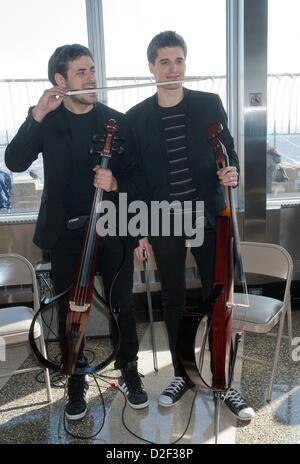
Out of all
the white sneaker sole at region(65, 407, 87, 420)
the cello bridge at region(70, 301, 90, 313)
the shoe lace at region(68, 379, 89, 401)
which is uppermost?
the cello bridge at region(70, 301, 90, 313)

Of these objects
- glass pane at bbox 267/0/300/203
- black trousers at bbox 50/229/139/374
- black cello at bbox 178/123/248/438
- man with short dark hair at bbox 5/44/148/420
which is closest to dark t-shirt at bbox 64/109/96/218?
man with short dark hair at bbox 5/44/148/420

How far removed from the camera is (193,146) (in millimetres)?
1651

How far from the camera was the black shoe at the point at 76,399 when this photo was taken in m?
1.81

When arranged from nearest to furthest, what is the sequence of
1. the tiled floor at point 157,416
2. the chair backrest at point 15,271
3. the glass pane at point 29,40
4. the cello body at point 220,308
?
the cello body at point 220,308, the tiled floor at point 157,416, the chair backrest at point 15,271, the glass pane at point 29,40

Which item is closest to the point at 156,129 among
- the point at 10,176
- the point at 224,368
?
the point at 224,368

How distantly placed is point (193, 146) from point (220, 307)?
62 cm

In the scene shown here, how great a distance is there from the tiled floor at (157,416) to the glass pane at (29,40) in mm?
1477

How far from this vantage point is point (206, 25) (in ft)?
9.04

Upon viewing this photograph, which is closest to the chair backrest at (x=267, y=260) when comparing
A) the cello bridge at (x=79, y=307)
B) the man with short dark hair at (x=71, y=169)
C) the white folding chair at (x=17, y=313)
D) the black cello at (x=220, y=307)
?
the black cello at (x=220, y=307)

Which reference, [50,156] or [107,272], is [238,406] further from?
[50,156]

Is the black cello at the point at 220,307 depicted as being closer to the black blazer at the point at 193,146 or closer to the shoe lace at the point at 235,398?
the black blazer at the point at 193,146

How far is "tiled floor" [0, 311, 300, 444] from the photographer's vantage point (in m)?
1.70

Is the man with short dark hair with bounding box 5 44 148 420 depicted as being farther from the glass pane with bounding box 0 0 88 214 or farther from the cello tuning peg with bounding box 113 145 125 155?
the glass pane with bounding box 0 0 88 214

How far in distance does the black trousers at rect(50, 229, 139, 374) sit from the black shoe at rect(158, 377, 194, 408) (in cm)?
27
